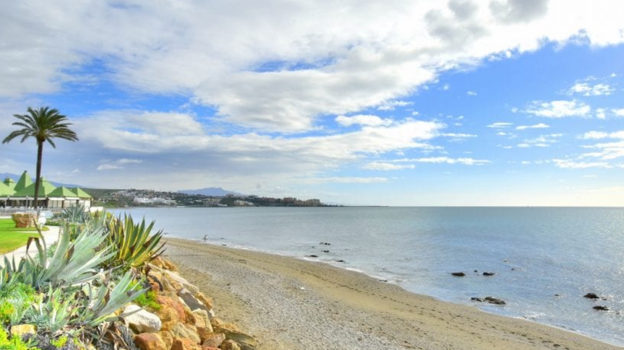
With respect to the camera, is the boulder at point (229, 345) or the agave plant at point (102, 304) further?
the boulder at point (229, 345)

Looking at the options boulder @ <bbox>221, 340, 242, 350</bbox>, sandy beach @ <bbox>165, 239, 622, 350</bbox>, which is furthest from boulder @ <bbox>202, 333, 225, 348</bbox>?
sandy beach @ <bbox>165, 239, 622, 350</bbox>

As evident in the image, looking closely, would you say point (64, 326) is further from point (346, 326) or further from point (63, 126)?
point (63, 126)

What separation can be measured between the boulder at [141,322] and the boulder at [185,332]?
50cm

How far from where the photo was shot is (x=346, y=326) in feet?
39.3

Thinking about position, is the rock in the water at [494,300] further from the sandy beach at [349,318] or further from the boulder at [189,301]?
the boulder at [189,301]

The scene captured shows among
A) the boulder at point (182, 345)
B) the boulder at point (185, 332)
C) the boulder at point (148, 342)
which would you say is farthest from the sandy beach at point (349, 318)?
the boulder at point (148, 342)

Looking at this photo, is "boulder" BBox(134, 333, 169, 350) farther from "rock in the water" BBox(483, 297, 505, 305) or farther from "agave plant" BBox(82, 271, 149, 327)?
"rock in the water" BBox(483, 297, 505, 305)

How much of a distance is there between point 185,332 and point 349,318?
25.4ft

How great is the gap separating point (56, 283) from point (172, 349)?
1.76m

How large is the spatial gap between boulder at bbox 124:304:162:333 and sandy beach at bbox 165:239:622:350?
413 cm

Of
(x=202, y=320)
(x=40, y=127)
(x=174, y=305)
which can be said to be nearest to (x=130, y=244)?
(x=174, y=305)

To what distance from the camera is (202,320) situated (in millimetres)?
7996

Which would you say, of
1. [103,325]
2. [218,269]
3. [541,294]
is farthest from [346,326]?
[541,294]

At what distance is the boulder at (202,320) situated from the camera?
7.71 m
